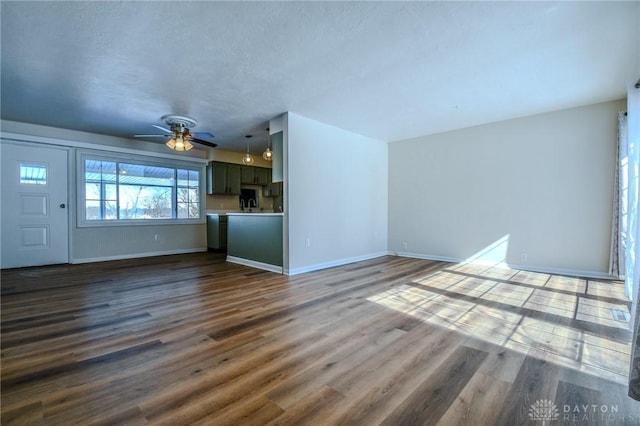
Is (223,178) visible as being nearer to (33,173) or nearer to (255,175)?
(255,175)

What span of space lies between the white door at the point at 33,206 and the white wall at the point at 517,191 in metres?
6.52

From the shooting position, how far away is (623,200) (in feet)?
11.8

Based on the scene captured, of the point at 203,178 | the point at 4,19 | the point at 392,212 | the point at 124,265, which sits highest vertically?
the point at 4,19

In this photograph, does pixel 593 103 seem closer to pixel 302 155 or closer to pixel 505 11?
pixel 505 11

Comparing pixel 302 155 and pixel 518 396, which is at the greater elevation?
pixel 302 155

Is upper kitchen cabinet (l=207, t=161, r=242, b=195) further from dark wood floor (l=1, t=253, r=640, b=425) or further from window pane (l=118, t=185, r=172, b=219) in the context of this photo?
dark wood floor (l=1, t=253, r=640, b=425)

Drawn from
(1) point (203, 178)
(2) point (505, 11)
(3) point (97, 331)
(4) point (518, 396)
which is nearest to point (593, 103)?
(2) point (505, 11)

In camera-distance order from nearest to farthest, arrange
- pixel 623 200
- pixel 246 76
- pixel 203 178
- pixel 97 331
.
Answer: pixel 97 331, pixel 246 76, pixel 623 200, pixel 203 178

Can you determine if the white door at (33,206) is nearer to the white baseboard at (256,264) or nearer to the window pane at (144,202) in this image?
the window pane at (144,202)

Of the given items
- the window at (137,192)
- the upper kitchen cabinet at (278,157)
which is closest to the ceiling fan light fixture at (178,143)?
the upper kitchen cabinet at (278,157)

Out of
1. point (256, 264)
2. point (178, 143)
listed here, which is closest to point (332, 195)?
point (256, 264)

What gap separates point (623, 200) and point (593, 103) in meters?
1.41

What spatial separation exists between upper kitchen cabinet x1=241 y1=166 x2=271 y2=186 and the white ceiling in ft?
10.3

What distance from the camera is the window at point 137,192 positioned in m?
5.46
